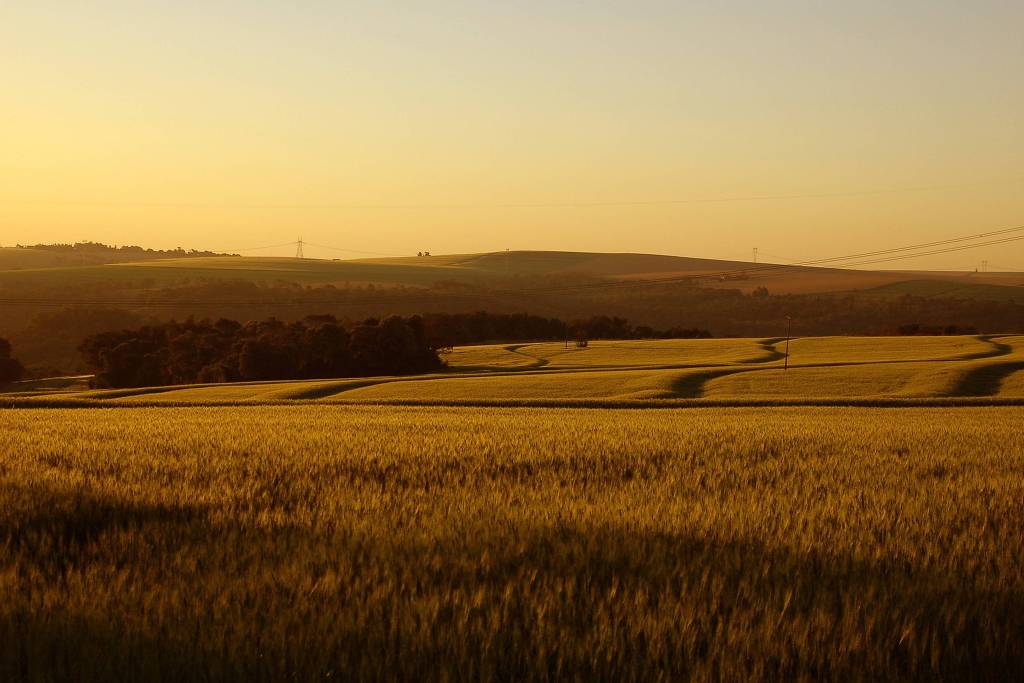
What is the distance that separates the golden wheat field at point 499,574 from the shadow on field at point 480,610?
17 millimetres

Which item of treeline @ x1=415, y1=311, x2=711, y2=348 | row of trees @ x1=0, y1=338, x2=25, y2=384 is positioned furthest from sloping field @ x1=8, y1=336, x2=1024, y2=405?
treeline @ x1=415, y1=311, x2=711, y2=348

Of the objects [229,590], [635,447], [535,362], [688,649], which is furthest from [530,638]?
[535,362]

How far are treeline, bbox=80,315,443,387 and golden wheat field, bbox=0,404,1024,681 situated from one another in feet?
185

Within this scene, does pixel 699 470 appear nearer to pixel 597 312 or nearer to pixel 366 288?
pixel 597 312

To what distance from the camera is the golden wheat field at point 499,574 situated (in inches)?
170

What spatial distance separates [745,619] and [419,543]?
2.28 m

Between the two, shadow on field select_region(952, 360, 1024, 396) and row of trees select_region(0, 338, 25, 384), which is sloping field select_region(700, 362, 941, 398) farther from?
row of trees select_region(0, 338, 25, 384)

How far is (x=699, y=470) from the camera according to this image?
11008mm

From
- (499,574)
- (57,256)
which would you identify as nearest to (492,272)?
(57,256)

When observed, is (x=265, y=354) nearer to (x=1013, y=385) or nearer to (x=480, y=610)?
(x=1013, y=385)

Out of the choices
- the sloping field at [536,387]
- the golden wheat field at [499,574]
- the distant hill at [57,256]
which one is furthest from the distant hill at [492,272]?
the golden wheat field at [499,574]

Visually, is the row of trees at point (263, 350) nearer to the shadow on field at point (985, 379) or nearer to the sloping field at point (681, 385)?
the sloping field at point (681, 385)

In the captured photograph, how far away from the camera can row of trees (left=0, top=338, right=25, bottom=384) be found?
233 ft

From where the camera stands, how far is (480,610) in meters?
4.86
